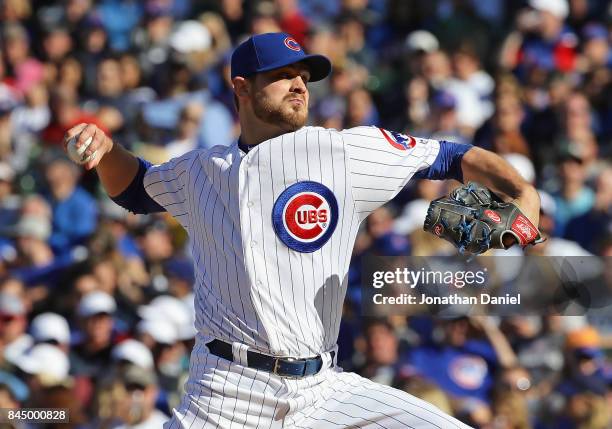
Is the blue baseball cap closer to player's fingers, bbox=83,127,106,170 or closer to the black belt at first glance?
player's fingers, bbox=83,127,106,170

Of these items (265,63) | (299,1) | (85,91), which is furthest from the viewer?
(299,1)

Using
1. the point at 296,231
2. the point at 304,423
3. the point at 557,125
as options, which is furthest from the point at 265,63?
the point at 557,125

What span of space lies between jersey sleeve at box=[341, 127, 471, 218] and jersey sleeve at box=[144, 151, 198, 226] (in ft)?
2.05

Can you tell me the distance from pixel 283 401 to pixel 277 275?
1.37ft

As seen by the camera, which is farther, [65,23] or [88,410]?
[65,23]

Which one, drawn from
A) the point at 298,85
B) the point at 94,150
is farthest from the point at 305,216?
the point at 94,150

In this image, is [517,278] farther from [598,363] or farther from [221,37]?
[221,37]

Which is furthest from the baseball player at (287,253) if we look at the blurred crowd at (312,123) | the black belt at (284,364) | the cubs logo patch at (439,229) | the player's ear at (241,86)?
the blurred crowd at (312,123)

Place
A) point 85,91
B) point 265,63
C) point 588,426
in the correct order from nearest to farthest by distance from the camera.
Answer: point 265,63 → point 588,426 → point 85,91

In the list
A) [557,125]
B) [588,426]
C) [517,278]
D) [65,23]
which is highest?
[65,23]

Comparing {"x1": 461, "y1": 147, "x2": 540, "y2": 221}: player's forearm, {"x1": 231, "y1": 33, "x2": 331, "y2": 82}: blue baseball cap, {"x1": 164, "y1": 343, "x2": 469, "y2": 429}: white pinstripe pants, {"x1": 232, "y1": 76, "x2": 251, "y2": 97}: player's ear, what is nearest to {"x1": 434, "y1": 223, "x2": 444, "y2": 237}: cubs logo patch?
{"x1": 461, "y1": 147, "x2": 540, "y2": 221}: player's forearm

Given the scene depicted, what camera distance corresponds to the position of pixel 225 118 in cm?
889

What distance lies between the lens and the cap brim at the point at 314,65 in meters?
4.10

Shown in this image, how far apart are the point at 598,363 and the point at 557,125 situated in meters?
2.29
